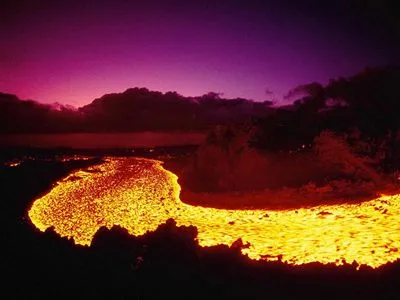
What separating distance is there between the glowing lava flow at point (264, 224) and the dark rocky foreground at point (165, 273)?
2.62 feet

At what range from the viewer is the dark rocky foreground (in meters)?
8.16

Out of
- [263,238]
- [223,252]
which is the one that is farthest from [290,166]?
→ [223,252]

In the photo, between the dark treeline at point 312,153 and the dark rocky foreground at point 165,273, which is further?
the dark treeline at point 312,153

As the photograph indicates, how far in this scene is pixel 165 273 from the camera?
28.6 ft

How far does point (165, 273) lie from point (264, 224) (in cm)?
462

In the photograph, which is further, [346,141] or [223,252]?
[346,141]

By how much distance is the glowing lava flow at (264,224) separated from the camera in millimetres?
9641

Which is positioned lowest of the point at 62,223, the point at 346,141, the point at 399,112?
the point at 62,223

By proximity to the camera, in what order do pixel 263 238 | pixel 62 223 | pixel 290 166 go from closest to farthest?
pixel 263 238 < pixel 62 223 < pixel 290 166

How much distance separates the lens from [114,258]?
30.4ft

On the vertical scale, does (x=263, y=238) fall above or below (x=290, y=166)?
below

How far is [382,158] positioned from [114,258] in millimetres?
14207

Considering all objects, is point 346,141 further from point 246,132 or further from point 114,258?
point 114,258

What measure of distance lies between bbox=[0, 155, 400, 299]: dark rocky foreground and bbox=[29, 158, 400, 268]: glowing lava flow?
0.80 metres
